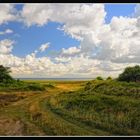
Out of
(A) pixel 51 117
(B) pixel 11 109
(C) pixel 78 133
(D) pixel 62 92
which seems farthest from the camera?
(D) pixel 62 92

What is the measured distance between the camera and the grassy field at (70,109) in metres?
10.7

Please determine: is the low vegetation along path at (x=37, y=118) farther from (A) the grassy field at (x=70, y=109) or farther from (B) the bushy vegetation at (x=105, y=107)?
(B) the bushy vegetation at (x=105, y=107)

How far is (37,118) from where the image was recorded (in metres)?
12.5

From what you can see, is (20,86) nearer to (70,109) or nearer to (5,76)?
(5,76)

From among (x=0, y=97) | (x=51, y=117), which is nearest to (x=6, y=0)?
(x=51, y=117)

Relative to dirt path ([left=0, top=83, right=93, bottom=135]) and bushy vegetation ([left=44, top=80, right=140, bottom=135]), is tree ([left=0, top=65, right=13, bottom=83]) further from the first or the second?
bushy vegetation ([left=44, top=80, right=140, bottom=135])

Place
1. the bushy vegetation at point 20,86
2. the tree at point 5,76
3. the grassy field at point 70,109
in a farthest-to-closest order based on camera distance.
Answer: the bushy vegetation at point 20,86 → the tree at point 5,76 → the grassy field at point 70,109

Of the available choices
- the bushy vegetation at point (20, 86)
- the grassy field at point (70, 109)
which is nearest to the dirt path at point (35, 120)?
the grassy field at point (70, 109)

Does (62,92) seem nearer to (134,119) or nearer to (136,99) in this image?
(136,99)

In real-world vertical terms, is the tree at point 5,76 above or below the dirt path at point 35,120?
above

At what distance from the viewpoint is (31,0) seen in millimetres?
8578

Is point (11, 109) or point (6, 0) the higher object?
point (6, 0)

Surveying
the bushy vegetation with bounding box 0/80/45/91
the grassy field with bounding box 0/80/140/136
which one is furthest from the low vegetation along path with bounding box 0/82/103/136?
the bushy vegetation with bounding box 0/80/45/91

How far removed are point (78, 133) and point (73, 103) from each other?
4636 millimetres
